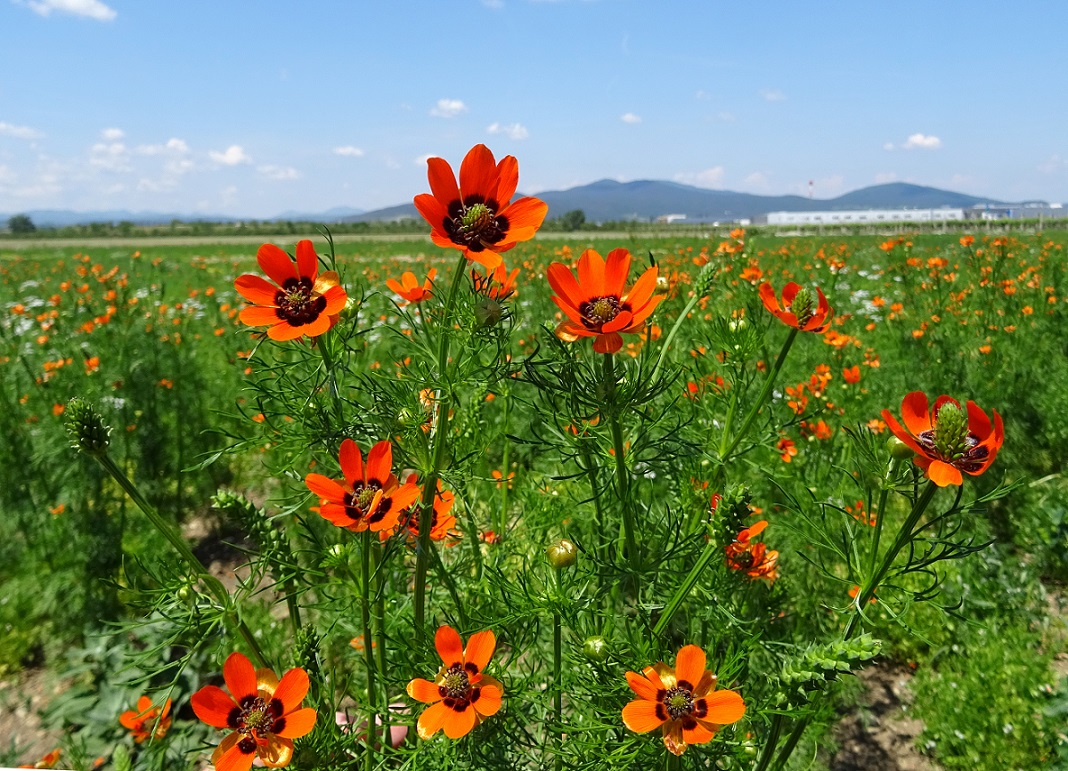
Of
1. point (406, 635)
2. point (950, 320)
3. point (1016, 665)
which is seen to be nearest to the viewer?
point (406, 635)

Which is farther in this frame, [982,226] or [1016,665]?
[982,226]

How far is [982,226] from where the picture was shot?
17828mm

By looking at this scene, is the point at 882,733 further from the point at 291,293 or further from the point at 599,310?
the point at 291,293

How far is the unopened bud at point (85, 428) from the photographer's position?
105 centimetres

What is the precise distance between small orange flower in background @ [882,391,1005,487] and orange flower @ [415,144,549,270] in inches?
26.7

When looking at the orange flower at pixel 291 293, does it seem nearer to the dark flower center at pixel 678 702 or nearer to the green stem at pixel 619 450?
the green stem at pixel 619 450

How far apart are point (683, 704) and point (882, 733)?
1908mm

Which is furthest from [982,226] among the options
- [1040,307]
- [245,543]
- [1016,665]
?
[245,543]

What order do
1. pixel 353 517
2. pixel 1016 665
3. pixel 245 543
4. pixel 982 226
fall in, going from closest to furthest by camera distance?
pixel 353 517 < pixel 1016 665 < pixel 245 543 < pixel 982 226

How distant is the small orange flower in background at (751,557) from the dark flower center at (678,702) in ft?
1.39

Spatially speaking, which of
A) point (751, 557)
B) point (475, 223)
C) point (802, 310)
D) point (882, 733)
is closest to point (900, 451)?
point (802, 310)

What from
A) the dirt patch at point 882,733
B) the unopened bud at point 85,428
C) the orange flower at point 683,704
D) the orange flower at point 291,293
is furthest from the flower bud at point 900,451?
the dirt patch at point 882,733

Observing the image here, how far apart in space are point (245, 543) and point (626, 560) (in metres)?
2.90

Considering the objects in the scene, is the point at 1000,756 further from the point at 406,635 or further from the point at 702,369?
the point at 406,635
